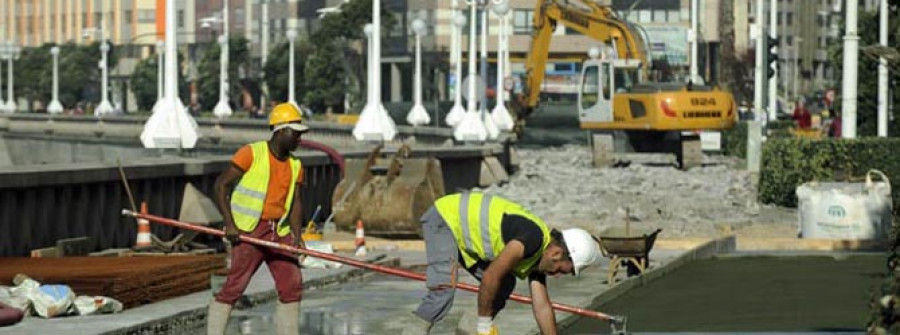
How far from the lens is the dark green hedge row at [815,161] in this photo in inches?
1615

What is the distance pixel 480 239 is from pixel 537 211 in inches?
1110

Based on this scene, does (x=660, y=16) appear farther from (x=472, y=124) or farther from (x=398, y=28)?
(x=472, y=124)

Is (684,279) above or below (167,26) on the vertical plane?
below

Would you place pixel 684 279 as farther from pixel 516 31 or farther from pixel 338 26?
pixel 338 26

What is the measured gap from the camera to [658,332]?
17.5m

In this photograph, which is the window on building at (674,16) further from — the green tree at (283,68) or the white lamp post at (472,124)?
the white lamp post at (472,124)

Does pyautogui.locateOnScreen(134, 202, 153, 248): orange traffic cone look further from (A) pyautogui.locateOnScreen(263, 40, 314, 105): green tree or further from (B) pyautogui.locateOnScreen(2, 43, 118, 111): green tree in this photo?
(B) pyautogui.locateOnScreen(2, 43, 118, 111): green tree

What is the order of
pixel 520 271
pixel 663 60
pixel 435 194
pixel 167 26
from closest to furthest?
pixel 520 271 < pixel 435 194 < pixel 167 26 < pixel 663 60

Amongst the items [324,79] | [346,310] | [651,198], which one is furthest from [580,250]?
[324,79]

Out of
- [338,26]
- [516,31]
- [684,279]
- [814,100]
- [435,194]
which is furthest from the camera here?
[814,100]

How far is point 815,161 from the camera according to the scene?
4184cm

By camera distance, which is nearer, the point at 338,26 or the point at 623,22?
the point at 623,22

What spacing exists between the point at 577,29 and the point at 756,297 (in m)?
49.9

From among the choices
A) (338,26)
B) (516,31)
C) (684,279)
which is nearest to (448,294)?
(684,279)
